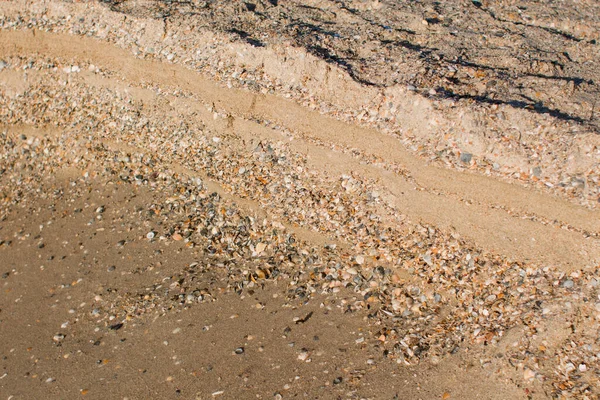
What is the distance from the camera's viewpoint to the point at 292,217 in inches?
187

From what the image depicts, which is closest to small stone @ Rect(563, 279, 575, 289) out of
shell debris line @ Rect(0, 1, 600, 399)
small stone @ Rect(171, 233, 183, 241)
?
shell debris line @ Rect(0, 1, 600, 399)

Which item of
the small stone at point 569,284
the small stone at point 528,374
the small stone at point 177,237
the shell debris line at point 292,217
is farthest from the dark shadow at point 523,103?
the small stone at point 177,237

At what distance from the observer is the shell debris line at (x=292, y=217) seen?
3.85 meters

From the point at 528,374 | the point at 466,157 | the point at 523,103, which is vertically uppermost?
the point at 523,103

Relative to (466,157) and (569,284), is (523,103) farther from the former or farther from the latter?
(569,284)

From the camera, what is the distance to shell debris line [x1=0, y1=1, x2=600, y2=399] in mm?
3854

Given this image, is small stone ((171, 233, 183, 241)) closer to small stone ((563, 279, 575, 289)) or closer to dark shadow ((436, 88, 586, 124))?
dark shadow ((436, 88, 586, 124))

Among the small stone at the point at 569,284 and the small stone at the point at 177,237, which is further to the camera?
the small stone at the point at 177,237

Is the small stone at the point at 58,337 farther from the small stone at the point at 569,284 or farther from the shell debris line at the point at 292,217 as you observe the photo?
the small stone at the point at 569,284

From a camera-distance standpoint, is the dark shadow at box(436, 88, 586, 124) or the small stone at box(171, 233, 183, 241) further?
the small stone at box(171, 233, 183, 241)

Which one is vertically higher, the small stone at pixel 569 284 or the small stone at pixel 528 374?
the small stone at pixel 569 284

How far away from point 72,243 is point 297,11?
312 centimetres

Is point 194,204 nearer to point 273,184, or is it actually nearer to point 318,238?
point 273,184

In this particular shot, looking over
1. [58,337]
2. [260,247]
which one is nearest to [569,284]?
[260,247]
